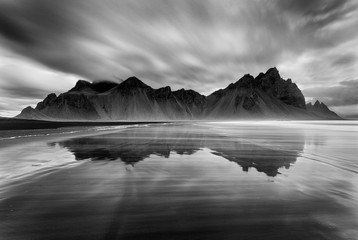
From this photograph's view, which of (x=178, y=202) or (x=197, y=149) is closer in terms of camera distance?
(x=178, y=202)

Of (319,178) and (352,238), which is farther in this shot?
(319,178)

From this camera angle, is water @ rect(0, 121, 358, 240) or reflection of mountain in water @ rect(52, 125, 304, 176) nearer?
water @ rect(0, 121, 358, 240)

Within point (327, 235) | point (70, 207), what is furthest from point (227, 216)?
point (70, 207)

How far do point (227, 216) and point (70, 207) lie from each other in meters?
4.05

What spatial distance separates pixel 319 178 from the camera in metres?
9.32

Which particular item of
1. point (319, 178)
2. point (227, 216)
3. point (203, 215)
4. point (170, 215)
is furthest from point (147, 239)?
point (319, 178)

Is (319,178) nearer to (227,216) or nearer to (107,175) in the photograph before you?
(227,216)

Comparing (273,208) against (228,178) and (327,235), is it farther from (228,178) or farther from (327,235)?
(228,178)

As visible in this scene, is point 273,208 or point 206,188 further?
point 206,188

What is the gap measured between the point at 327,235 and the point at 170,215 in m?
3.29

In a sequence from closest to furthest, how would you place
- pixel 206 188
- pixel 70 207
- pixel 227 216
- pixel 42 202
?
pixel 227 216 < pixel 70 207 < pixel 42 202 < pixel 206 188

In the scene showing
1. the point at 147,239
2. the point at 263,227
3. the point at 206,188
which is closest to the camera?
the point at 147,239

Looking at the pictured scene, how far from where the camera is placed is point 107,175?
9.74 m

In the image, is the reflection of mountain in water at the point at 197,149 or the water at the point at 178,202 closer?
the water at the point at 178,202
